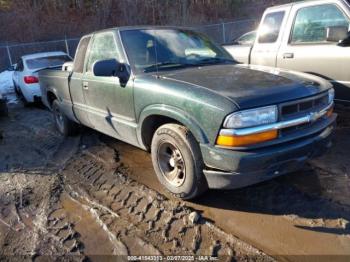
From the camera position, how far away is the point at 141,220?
358cm

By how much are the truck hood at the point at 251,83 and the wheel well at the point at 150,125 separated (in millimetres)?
458

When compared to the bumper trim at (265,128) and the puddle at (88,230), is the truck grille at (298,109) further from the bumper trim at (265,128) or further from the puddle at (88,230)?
the puddle at (88,230)

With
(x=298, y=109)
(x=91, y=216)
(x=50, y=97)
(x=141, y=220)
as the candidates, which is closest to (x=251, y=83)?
(x=298, y=109)

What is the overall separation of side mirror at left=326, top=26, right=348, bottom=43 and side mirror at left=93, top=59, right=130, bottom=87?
2.89 meters

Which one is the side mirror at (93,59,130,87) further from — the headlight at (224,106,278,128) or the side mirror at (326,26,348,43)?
the side mirror at (326,26,348,43)

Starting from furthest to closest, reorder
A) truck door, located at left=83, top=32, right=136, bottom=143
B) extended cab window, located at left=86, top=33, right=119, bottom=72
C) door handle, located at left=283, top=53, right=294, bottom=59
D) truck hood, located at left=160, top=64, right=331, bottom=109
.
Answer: door handle, located at left=283, top=53, right=294, bottom=59 → extended cab window, located at left=86, top=33, right=119, bottom=72 → truck door, located at left=83, top=32, right=136, bottom=143 → truck hood, located at left=160, top=64, right=331, bottom=109

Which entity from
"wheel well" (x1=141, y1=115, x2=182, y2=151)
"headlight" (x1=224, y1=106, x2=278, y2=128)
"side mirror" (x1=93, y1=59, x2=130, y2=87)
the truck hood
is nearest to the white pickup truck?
the truck hood

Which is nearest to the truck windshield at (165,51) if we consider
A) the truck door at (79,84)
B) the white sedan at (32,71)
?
the truck door at (79,84)

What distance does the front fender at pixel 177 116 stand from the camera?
332cm

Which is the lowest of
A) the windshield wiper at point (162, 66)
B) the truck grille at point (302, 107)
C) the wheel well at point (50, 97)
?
the wheel well at point (50, 97)

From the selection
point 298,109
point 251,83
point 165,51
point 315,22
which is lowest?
point 298,109

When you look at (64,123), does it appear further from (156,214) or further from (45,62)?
(45,62)

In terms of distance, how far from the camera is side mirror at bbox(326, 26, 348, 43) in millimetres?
4875

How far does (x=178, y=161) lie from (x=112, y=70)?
1.31 m
